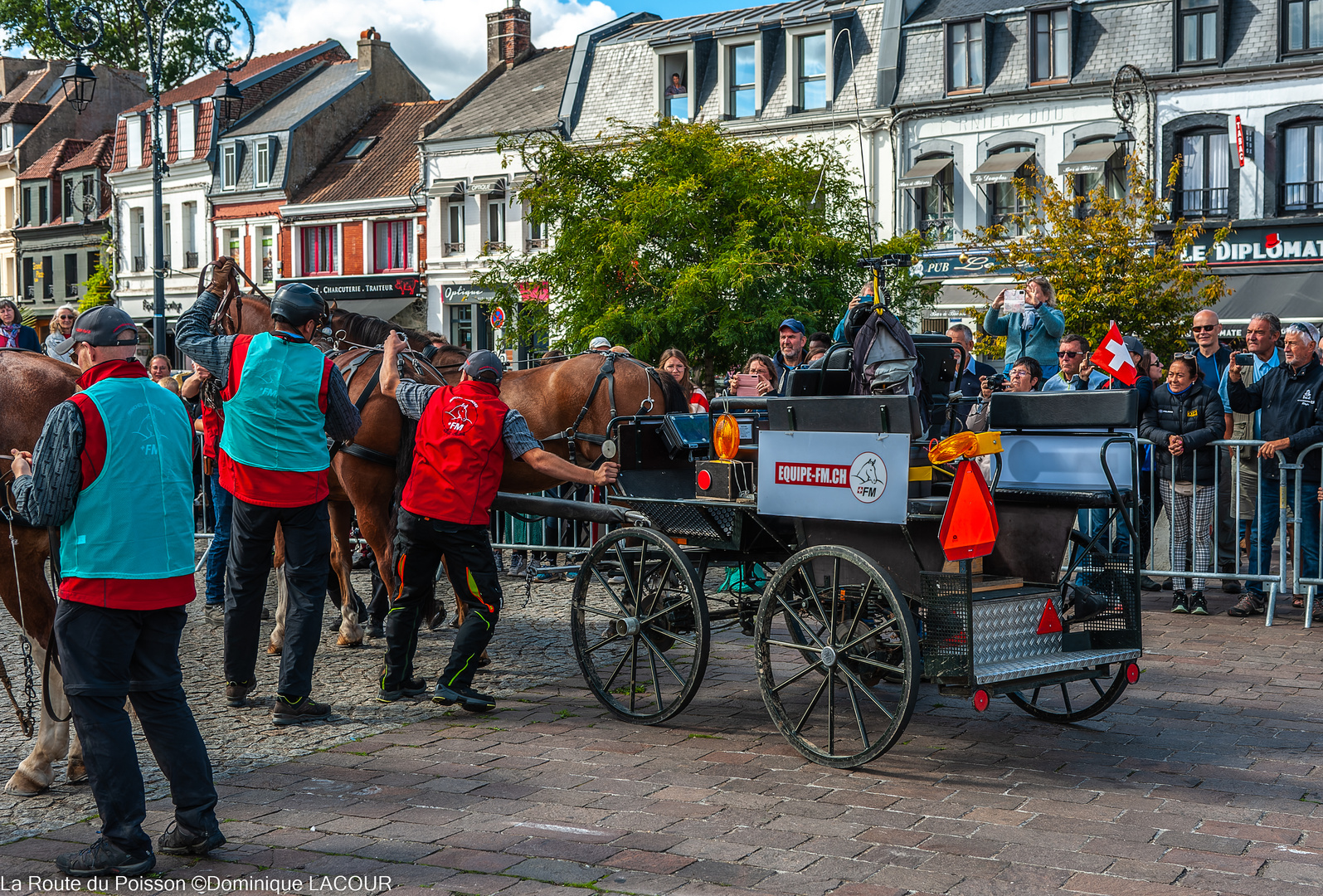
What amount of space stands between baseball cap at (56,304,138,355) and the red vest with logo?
224 cm

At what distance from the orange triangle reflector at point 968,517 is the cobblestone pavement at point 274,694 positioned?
2982 mm

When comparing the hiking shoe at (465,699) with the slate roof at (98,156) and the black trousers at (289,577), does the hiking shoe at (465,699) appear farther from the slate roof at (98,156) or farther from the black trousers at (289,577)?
the slate roof at (98,156)

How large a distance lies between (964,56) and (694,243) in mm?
12367

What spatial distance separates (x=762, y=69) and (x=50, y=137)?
121 feet

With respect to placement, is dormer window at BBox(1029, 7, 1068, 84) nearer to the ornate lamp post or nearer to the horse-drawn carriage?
the ornate lamp post

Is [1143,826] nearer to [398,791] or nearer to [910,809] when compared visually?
[910,809]

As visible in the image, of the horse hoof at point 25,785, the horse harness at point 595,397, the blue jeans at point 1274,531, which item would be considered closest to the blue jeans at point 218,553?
the horse harness at point 595,397

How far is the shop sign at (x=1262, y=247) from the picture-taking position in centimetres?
2633

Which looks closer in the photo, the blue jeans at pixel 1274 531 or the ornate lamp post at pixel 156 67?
the blue jeans at pixel 1274 531

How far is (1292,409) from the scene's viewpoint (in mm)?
9859

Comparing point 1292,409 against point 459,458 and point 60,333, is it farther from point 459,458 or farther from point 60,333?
point 60,333

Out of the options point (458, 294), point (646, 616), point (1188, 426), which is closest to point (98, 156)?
point (458, 294)

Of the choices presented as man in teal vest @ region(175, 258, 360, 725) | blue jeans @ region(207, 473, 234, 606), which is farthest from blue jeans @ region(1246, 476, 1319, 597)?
blue jeans @ region(207, 473, 234, 606)

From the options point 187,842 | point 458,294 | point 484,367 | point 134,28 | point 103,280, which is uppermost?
point 134,28
